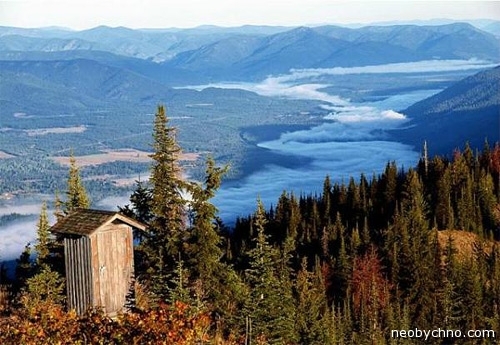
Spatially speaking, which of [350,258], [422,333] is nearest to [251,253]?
[422,333]

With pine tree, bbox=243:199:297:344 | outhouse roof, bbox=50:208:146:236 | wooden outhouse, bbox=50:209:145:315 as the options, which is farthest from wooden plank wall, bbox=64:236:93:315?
pine tree, bbox=243:199:297:344

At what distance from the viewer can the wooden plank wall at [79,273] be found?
2153 cm

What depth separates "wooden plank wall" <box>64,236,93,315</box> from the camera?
2153cm

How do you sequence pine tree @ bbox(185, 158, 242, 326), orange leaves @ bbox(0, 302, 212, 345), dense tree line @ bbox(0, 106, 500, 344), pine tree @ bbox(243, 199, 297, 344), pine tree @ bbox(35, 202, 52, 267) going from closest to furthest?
orange leaves @ bbox(0, 302, 212, 345), dense tree line @ bbox(0, 106, 500, 344), pine tree @ bbox(243, 199, 297, 344), pine tree @ bbox(185, 158, 242, 326), pine tree @ bbox(35, 202, 52, 267)

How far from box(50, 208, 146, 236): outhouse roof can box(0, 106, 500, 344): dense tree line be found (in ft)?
6.17

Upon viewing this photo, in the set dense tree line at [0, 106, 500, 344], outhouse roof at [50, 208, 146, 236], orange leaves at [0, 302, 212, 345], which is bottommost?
dense tree line at [0, 106, 500, 344]

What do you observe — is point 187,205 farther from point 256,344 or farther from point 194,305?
point 256,344

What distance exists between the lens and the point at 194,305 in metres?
23.1

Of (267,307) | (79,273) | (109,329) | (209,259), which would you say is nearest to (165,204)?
(209,259)

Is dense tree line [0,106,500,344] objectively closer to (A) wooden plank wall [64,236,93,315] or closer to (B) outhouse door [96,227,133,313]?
(B) outhouse door [96,227,133,313]

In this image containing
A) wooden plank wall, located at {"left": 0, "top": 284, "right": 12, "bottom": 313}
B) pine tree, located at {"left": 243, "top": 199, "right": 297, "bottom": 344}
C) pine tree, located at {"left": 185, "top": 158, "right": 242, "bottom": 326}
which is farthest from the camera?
wooden plank wall, located at {"left": 0, "top": 284, "right": 12, "bottom": 313}

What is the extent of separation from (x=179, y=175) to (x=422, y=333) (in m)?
16.6

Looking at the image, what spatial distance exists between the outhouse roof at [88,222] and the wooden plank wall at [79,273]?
22 cm

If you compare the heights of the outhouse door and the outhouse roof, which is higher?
the outhouse roof
